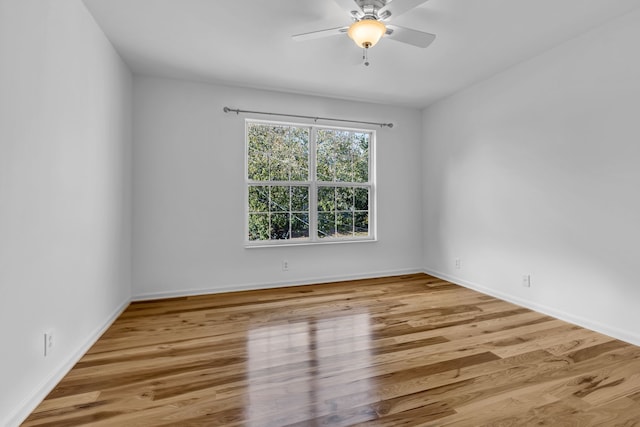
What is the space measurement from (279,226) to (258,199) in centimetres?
45

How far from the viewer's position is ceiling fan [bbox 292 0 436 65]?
2.09 meters

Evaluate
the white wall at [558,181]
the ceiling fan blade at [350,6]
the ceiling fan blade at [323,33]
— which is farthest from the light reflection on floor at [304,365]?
the ceiling fan blade at [350,6]

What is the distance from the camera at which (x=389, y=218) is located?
4.62 metres

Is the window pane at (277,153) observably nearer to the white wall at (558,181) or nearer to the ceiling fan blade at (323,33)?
the ceiling fan blade at (323,33)

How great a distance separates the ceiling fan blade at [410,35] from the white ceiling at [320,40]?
7.6 inches

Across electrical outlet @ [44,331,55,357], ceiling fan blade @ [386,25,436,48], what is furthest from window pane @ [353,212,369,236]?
electrical outlet @ [44,331,55,357]

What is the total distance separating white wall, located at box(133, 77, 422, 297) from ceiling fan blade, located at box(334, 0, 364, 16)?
1.86 meters

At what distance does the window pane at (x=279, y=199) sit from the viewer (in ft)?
13.4

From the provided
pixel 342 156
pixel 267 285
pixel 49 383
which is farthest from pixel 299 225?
pixel 49 383

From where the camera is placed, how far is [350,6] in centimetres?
227

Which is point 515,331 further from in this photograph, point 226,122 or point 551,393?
point 226,122

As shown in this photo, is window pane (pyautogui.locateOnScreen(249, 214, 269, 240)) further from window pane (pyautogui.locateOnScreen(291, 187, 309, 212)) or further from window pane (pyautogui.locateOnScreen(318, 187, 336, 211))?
window pane (pyautogui.locateOnScreen(318, 187, 336, 211))

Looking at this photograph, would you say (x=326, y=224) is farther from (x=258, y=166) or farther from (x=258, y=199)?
(x=258, y=166)

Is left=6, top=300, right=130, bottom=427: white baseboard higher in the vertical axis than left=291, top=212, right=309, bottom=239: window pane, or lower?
lower
